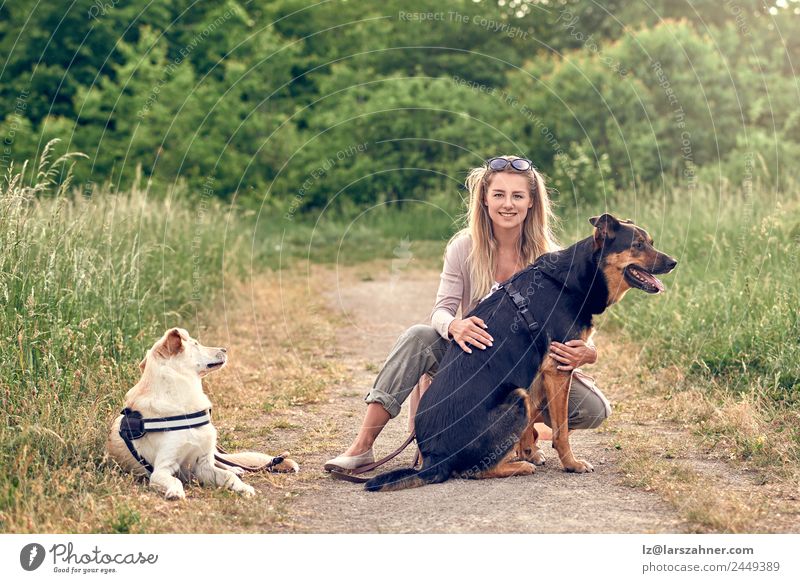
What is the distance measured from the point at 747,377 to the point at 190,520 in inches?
159

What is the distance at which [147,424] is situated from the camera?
15.2 feet

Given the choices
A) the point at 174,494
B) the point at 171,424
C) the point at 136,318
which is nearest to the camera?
the point at 174,494

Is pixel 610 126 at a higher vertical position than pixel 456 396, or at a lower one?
higher

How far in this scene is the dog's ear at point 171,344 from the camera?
471 cm

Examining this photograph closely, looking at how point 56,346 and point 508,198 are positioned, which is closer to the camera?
point 508,198

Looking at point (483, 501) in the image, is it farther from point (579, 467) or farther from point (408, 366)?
point (408, 366)

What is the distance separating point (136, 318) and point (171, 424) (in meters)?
2.78

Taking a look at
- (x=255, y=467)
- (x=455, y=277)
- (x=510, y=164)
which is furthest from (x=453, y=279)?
(x=255, y=467)

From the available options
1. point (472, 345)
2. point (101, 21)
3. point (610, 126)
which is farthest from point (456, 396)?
point (101, 21)

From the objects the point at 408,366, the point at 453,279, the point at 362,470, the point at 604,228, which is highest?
the point at 604,228

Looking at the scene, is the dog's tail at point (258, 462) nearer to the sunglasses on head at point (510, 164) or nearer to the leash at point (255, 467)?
the leash at point (255, 467)

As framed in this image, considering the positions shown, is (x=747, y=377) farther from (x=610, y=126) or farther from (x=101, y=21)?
(x=101, y=21)

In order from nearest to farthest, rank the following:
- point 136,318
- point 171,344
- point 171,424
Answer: point 171,424 → point 171,344 → point 136,318

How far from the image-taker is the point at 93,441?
Answer: 4.96 metres
